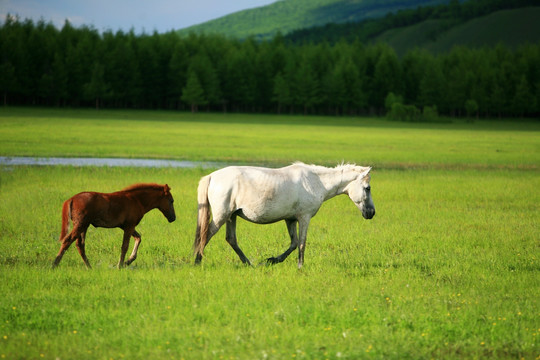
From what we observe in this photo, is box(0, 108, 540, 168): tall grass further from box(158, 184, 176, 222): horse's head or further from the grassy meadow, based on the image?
box(158, 184, 176, 222): horse's head

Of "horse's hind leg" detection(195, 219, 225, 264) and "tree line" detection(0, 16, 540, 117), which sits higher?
"tree line" detection(0, 16, 540, 117)

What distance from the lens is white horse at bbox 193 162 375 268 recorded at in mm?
11719

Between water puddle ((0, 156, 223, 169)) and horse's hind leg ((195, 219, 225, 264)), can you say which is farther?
water puddle ((0, 156, 223, 169))

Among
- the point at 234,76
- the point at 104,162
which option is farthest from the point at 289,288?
the point at 234,76

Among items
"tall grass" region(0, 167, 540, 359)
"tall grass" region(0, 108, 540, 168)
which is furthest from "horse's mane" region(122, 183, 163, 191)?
"tall grass" region(0, 108, 540, 168)

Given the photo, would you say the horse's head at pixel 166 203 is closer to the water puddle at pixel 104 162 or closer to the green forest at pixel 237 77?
the water puddle at pixel 104 162

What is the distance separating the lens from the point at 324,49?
147 m

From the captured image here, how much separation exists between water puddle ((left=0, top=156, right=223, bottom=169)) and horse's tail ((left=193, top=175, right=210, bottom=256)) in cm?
1964

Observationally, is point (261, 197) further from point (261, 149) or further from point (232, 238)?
point (261, 149)

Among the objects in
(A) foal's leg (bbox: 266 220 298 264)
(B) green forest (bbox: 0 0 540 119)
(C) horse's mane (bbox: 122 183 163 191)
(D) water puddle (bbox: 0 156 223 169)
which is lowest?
(D) water puddle (bbox: 0 156 223 169)

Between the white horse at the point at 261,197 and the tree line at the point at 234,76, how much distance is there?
99.7m

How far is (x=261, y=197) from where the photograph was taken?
38.5 ft

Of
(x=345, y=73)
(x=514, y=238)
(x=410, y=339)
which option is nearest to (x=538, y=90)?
(x=345, y=73)

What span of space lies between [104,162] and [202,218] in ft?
73.4
